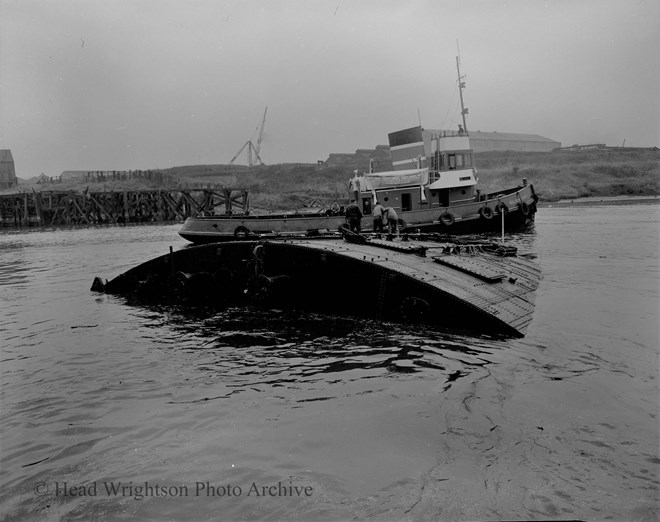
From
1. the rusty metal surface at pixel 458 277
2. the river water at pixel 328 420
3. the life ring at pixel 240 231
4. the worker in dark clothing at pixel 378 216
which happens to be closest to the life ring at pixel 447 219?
the life ring at pixel 240 231

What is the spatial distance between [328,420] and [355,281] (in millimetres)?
4326

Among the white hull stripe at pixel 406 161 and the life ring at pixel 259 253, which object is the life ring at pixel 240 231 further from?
the life ring at pixel 259 253

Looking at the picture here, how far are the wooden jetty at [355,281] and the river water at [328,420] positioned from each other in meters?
0.42

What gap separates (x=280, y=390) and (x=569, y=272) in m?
12.1

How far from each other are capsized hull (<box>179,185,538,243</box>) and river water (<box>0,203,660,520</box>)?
15639mm

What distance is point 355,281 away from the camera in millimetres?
9539

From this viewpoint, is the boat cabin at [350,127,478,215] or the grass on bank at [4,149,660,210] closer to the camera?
the boat cabin at [350,127,478,215]

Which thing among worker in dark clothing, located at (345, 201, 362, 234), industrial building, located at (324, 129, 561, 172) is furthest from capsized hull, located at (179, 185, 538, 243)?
industrial building, located at (324, 129, 561, 172)

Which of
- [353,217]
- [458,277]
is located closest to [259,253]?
[458,277]

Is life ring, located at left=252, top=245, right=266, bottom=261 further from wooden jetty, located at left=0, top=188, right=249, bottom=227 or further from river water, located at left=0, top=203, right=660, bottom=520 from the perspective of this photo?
wooden jetty, located at left=0, top=188, right=249, bottom=227

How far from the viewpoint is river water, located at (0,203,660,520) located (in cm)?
408

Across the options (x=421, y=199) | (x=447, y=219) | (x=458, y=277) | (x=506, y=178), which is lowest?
(x=458, y=277)

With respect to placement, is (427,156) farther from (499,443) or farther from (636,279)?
(499,443)

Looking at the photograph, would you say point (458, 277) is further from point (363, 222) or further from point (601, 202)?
point (601, 202)
